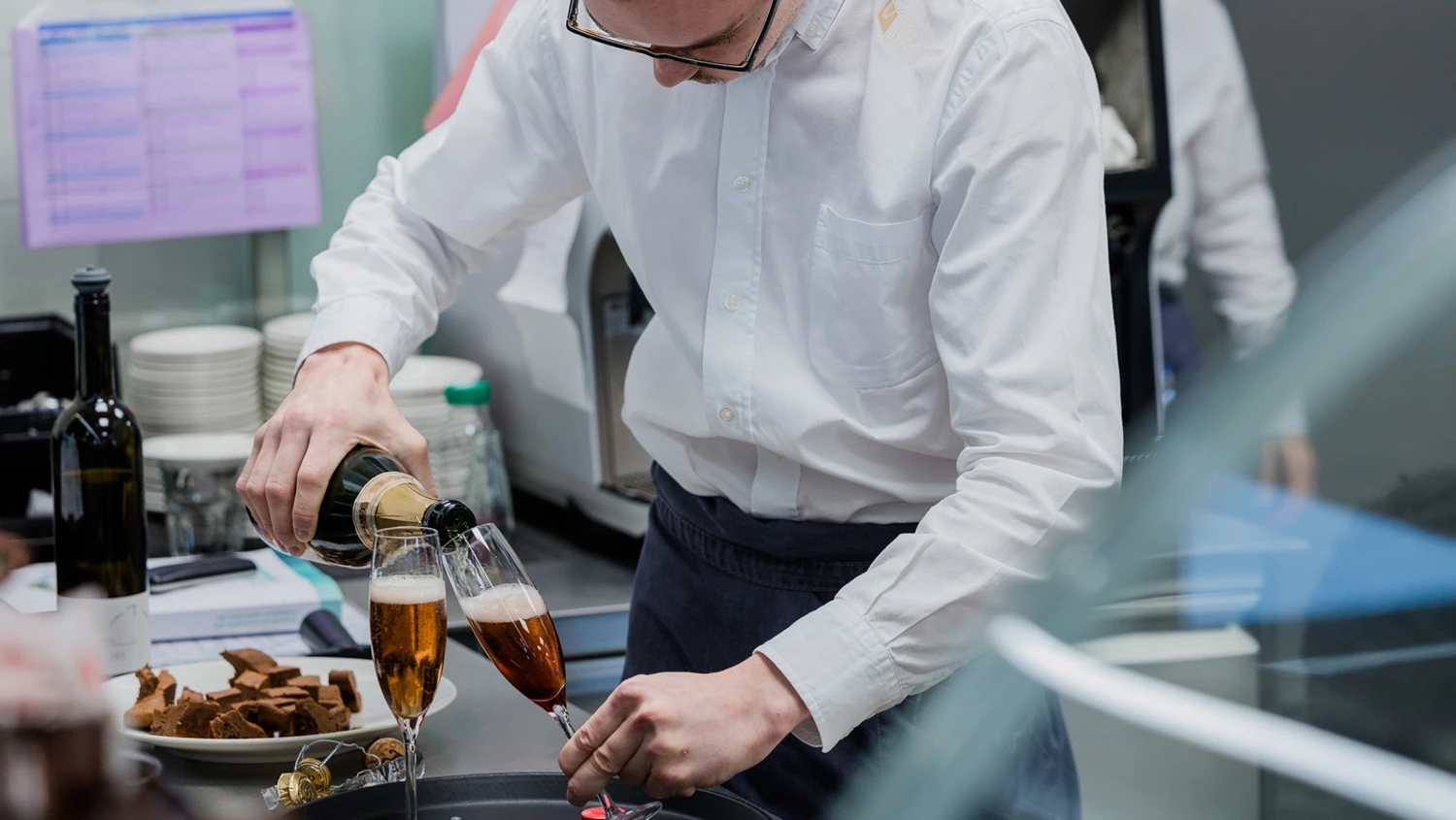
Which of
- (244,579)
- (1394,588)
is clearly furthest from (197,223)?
(1394,588)

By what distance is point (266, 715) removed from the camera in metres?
1.28

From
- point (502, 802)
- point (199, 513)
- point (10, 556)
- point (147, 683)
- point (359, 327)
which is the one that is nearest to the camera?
point (10, 556)

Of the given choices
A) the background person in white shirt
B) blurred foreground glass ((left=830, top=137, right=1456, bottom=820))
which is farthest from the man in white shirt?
the background person in white shirt

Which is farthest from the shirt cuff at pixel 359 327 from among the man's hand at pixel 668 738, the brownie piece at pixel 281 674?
the man's hand at pixel 668 738

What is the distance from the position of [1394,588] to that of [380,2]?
2534mm

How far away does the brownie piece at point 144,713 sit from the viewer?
1287 millimetres

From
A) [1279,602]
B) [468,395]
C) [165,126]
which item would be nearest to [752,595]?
[1279,602]

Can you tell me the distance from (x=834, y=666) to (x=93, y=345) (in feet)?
2.62

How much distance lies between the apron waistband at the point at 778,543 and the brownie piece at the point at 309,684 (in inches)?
15.3

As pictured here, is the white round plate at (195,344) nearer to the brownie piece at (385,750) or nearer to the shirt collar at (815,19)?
the brownie piece at (385,750)

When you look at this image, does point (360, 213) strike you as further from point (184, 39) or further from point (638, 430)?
point (184, 39)

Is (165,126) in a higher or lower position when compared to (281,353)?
higher

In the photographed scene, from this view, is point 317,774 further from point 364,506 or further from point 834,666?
point 834,666

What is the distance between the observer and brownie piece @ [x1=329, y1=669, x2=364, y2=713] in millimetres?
1341
